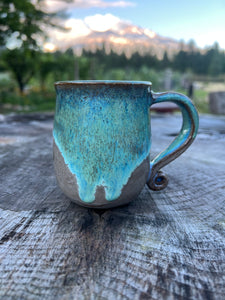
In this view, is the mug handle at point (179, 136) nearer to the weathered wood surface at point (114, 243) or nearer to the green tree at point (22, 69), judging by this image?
the weathered wood surface at point (114, 243)

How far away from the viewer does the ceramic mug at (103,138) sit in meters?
0.53

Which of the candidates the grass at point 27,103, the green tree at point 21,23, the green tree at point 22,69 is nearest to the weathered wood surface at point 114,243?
the green tree at point 21,23

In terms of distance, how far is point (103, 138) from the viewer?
53 cm

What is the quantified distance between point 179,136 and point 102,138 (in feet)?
0.72

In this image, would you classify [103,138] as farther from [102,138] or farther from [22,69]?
[22,69]

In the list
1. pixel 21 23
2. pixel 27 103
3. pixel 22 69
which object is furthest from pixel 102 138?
pixel 22 69

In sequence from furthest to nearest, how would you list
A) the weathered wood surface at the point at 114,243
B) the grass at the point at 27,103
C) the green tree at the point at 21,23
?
the grass at the point at 27,103
the green tree at the point at 21,23
the weathered wood surface at the point at 114,243

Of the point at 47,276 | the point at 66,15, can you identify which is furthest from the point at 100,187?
the point at 66,15

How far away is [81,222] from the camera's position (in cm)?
55

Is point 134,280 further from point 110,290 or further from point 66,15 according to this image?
point 66,15

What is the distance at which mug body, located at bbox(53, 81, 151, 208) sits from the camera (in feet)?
1.72

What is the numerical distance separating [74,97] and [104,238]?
1.00 ft

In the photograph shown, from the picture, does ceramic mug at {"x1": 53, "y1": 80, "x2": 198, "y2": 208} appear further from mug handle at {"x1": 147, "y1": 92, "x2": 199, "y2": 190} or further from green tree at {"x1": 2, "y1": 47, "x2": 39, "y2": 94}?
green tree at {"x1": 2, "y1": 47, "x2": 39, "y2": 94}

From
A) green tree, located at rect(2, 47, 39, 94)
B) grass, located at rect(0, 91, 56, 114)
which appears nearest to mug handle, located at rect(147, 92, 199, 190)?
grass, located at rect(0, 91, 56, 114)
